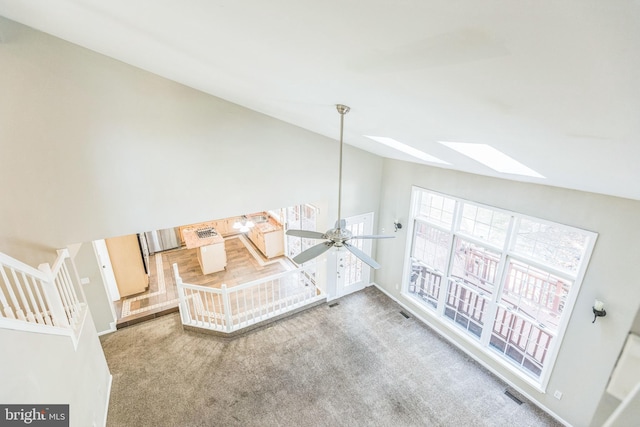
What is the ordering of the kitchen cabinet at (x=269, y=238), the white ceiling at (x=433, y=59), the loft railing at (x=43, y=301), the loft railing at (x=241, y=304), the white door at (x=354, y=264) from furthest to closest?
the kitchen cabinet at (x=269, y=238) < the white door at (x=354, y=264) < the loft railing at (x=241, y=304) < the loft railing at (x=43, y=301) < the white ceiling at (x=433, y=59)

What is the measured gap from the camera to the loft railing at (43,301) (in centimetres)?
250

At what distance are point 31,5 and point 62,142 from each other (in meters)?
1.66

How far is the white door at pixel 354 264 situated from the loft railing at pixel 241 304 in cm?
60

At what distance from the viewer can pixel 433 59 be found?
141 cm

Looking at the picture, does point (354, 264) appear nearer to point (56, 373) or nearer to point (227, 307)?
point (227, 307)

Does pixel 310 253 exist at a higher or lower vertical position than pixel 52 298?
higher

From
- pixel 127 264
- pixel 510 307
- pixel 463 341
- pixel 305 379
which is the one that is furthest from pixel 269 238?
pixel 510 307

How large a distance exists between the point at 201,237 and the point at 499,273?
24.1 ft

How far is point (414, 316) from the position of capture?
6.12 m

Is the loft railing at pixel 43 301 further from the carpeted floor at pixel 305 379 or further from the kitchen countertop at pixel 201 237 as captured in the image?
the kitchen countertop at pixel 201 237

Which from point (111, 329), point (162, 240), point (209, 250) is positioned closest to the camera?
point (111, 329)

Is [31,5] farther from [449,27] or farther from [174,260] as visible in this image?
[174,260]

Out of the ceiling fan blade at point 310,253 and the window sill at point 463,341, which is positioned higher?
the ceiling fan blade at point 310,253

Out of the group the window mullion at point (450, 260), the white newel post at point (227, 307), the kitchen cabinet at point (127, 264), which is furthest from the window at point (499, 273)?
the kitchen cabinet at point (127, 264)
